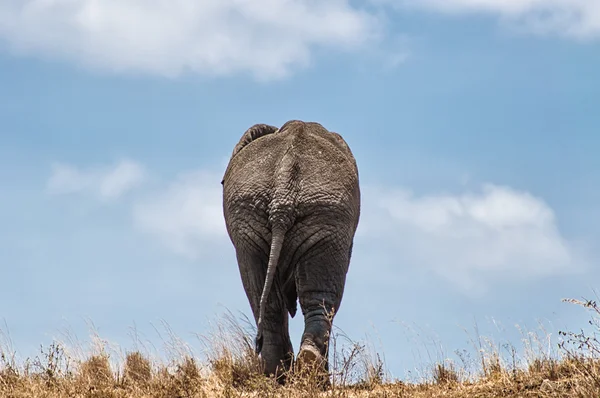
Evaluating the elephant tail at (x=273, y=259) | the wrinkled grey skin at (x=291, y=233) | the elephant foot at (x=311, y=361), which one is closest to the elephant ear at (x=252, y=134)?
the wrinkled grey skin at (x=291, y=233)

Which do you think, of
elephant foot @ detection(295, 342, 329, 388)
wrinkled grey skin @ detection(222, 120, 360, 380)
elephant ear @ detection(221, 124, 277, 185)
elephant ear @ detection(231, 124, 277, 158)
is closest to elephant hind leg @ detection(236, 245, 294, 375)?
wrinkled grey skin @ detection(222, 120, 360, 380)

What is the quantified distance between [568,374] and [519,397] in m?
0.98

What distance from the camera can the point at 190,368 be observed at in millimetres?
11672

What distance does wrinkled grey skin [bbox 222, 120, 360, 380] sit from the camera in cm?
1120

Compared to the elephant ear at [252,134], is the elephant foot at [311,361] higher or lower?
lower

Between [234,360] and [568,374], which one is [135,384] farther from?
[568,374]

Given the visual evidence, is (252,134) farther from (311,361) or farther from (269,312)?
(311,361)

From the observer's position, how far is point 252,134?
12891mm

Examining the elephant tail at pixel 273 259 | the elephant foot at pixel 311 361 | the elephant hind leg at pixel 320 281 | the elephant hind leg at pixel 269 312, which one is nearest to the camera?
the elephant foot at pixel 311 361

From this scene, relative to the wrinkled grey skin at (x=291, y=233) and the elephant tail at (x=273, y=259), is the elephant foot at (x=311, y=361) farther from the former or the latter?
the elephant tail at (x=273, y=259)

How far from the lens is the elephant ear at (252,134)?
12781mm

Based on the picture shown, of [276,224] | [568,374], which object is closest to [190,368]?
[276,224]

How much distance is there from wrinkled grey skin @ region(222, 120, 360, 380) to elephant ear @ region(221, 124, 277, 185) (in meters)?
0.80

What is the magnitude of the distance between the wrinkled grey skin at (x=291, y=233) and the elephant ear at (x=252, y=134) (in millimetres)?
800
